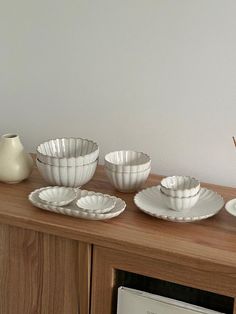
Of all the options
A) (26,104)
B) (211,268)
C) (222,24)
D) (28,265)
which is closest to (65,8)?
(26,104)

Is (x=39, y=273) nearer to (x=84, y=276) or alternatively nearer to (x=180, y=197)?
(x=84, y=276)

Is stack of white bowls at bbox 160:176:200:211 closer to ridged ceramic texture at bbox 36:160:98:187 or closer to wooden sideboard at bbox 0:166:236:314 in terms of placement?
wooden sideboard at bbox 0:166:236:314

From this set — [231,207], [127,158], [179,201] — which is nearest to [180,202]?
[179,201]

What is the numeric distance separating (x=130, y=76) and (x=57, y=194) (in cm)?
33

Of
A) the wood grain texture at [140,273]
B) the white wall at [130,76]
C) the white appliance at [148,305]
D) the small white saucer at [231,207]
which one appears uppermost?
the white wall at [130,76]

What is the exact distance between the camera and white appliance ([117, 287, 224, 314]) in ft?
3.45

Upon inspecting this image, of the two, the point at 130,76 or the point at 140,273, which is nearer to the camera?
the point at 140,273

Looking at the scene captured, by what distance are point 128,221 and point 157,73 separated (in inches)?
14.4

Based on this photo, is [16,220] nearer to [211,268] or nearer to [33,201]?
[33,201]

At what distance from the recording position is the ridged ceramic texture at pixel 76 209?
3.66 feet

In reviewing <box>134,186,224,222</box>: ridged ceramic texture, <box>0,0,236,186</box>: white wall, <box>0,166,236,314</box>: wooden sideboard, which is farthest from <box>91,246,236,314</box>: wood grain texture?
<box>0,0,236,186</box>: white wall

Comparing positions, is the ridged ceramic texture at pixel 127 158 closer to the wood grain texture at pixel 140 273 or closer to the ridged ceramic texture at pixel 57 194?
the ridged ceramic texture at pixel 57 194

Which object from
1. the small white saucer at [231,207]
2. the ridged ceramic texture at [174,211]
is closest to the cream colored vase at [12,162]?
the ridged ceramic texture at [174,211]

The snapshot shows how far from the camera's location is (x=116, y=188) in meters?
1.25
